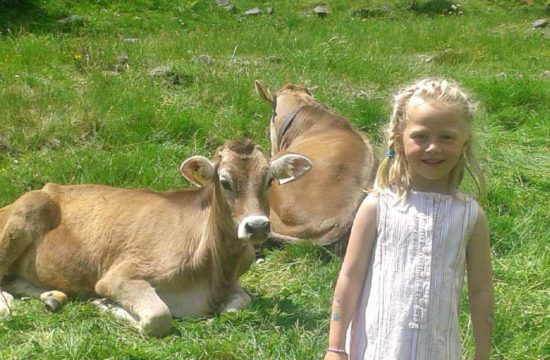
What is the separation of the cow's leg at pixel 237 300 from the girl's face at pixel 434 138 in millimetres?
2745

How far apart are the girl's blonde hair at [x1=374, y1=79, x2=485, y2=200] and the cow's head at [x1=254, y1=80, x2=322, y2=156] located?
6277 mm

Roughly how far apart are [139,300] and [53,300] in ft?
2.18

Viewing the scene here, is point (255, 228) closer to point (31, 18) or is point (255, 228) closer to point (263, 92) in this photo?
point (263, 92)

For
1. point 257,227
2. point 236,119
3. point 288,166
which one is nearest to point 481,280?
point 257,227

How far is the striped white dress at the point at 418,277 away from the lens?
3523 millimetres

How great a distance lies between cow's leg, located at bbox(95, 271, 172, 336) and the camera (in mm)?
5734

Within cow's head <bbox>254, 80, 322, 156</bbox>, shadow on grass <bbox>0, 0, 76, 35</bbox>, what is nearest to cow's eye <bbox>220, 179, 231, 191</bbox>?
cow's head <bbox>254, 80, 322, 156</bbox>

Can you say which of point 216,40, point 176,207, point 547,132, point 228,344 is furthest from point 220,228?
point 216,40

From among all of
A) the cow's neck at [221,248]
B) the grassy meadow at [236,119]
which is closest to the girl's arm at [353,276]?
the grassy meadow at [236,119]

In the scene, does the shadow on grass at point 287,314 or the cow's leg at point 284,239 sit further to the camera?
the cow's leg at point 284,239

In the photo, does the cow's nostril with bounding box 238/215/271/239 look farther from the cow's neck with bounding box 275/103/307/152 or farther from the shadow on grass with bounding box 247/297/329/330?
the cow's neck with bounding box 275/103/307/152

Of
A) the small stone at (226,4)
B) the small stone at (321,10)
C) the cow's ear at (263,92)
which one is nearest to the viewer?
the cow's ear at (263,92)

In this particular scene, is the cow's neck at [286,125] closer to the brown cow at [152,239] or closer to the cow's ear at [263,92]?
the cow's ear at [263,92]

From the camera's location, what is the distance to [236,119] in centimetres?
1046
